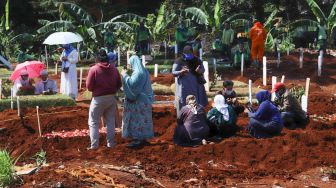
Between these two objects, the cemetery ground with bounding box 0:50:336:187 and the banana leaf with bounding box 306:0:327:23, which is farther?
the banana leaf with bounding box 306:0:327:23

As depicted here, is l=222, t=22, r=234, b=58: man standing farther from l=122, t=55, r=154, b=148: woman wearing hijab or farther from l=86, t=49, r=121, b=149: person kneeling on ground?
l=86, t=49, r=121, b=149: person kneeling on ground

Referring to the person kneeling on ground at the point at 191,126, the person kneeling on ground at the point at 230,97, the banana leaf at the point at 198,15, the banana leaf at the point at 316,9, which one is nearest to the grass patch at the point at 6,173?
the person kneeling on ground at the point at 191,126

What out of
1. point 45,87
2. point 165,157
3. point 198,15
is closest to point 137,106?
point 165,157

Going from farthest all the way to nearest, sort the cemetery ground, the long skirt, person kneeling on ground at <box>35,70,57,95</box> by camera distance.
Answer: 1. person kneeling on ground at <box>35,70,57,95</box>
2. the long skirt
3. the cemetery ground

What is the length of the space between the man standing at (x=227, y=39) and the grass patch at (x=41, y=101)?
9641 mm

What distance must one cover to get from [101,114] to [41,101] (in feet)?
14.2

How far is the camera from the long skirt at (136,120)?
407 inches

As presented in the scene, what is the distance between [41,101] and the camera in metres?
14.2

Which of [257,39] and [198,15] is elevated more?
[198,15]

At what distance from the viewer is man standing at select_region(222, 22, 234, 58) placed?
23.0 metres

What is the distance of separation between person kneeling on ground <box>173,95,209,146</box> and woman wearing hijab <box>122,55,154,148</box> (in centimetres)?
46

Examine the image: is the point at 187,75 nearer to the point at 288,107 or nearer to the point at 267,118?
the point at 267,118

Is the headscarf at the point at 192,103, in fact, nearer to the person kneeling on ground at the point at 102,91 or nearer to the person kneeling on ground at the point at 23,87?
the person kneeling on ground at the point at 102,91

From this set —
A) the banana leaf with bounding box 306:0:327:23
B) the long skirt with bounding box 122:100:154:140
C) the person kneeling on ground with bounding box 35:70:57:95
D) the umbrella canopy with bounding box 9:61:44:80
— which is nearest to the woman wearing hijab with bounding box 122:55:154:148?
the long skirt with bounding box 122:100:154:140
